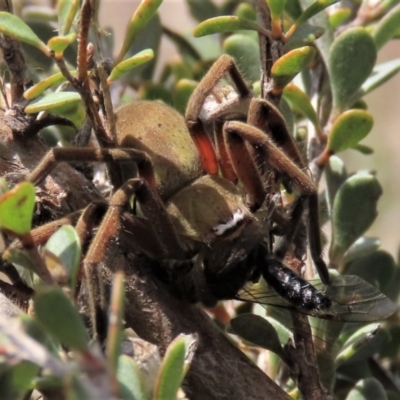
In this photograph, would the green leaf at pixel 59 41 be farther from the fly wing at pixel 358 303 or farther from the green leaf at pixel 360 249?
the green leaf at pixel 360 249

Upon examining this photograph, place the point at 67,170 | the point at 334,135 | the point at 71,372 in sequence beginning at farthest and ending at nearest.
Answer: the point at 334,135 → the point at 67,170 → the point at 71,372

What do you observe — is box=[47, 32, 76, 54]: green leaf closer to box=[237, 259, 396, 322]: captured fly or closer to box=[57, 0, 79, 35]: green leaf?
box=[57, 0, 79, 35]: green leaf

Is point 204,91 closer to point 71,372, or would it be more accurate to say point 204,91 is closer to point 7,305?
point 7,305

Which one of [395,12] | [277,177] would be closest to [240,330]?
[277,177]

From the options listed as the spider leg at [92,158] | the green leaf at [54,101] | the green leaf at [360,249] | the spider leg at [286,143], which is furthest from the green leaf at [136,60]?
the green leaf at [360,249]

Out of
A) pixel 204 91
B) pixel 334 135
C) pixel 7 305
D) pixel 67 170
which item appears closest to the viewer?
pixel 7 305

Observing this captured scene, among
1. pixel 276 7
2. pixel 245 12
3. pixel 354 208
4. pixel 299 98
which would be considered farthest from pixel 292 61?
pixel 245 12

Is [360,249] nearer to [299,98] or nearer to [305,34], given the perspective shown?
[299,98]
